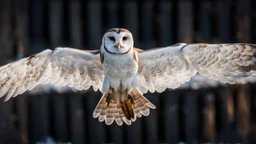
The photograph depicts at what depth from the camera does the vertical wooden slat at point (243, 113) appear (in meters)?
15.5

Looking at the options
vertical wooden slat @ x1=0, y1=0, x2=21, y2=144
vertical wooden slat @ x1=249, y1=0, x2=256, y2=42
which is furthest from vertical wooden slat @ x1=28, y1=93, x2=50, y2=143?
vertical wooden slat @ x1=249, y1=0, x2=256, y2=42

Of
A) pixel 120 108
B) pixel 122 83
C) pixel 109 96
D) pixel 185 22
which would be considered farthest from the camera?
pixel 185 22

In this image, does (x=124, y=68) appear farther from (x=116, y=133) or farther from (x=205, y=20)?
(x=205, y=20)

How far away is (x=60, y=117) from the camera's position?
15500 mm

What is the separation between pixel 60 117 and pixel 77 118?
203mm

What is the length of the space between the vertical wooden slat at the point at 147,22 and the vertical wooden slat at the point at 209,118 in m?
0.94

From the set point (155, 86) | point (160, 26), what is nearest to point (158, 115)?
point (160, 26)

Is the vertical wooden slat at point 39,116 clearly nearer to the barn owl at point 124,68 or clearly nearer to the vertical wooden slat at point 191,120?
the vertical wooden slat at point 191,120

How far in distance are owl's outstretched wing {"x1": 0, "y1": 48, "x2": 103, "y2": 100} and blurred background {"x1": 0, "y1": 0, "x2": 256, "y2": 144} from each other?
2010 millimetres

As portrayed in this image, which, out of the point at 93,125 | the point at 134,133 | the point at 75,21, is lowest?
the point at 134,133

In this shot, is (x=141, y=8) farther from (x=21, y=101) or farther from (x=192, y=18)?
(x=21, y=101)

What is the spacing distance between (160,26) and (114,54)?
3.00 m

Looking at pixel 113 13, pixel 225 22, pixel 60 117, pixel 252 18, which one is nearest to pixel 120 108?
pixel 60 117

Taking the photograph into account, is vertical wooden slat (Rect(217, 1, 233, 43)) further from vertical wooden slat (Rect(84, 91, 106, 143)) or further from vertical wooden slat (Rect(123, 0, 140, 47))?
vertical wooden slat (Rect(84, 91, 106, 143))
